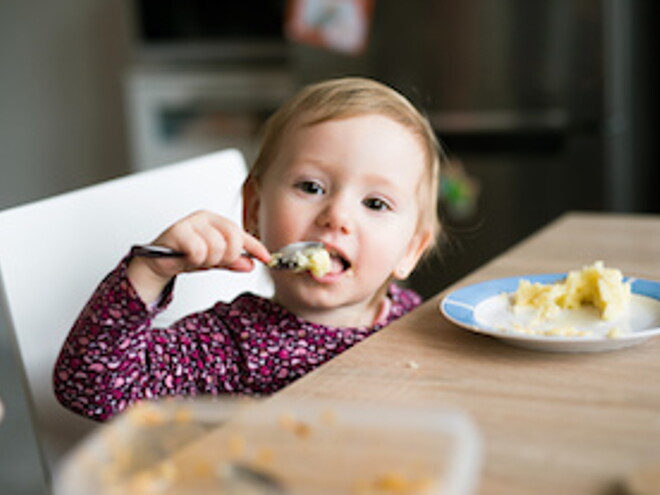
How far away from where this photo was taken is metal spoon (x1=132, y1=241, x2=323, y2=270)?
0.93 meters

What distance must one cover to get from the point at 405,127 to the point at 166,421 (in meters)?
0.66

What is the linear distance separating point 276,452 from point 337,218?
1.76 feet

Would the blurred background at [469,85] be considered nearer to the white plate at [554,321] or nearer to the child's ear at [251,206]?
the child's ear at [251,206]

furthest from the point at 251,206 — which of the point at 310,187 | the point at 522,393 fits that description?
the point at 522,393

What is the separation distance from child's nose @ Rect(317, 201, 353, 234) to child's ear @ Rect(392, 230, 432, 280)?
154mm

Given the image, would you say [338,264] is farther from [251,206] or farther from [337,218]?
[251,206]

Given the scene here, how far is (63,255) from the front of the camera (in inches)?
42.2

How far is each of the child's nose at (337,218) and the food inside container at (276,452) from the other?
502 millimetres

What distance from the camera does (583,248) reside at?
131 centimetres

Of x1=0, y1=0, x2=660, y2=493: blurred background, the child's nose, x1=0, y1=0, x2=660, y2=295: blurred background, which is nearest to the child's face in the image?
the child's nose

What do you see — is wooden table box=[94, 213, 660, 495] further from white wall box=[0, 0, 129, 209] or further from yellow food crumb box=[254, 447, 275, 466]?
white wall box=[0, 0, 129, 209]

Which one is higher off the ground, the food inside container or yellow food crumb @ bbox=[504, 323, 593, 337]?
the food inside container

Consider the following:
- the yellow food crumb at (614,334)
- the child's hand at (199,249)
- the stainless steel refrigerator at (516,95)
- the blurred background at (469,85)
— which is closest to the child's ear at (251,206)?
the child's hand at (199,249)

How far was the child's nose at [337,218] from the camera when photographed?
42.0 inches
